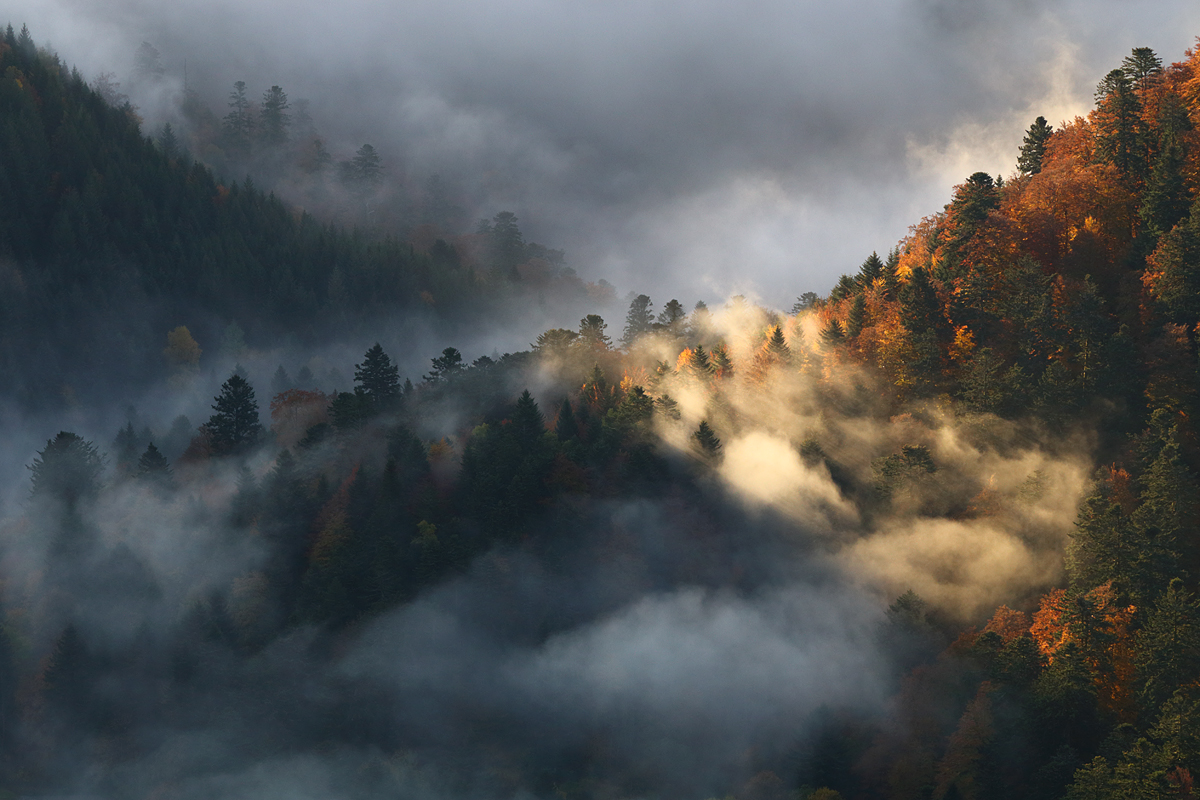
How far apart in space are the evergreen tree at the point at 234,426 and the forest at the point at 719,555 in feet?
1.61

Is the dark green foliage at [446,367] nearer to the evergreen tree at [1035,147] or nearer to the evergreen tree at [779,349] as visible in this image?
the evergreen tree at [779,349]

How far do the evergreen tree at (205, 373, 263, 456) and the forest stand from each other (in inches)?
19.3

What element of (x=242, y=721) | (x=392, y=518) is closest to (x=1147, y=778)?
(x=392, y=518)

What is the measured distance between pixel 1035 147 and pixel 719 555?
6029 centimetres

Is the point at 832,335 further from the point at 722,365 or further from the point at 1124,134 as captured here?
the point at 1124,134

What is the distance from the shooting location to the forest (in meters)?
92.8

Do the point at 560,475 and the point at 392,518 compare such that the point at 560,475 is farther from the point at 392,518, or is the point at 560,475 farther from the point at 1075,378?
the point at 1075,378

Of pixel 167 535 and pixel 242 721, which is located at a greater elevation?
pixel 167 535

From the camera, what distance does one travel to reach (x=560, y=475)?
138625 mm

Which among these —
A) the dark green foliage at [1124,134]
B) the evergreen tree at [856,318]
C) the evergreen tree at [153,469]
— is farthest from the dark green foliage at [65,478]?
the dark green foliage at [1124,134]

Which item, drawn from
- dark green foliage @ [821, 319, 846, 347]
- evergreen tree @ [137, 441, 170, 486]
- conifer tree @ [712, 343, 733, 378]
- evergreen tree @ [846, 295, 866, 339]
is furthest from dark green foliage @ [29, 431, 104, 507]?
evergreen tree @ [846, 295, 866, 339]

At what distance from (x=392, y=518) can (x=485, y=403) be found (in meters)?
31.4

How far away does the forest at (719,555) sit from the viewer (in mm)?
92812

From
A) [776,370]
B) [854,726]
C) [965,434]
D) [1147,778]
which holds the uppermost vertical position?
[776,370]
